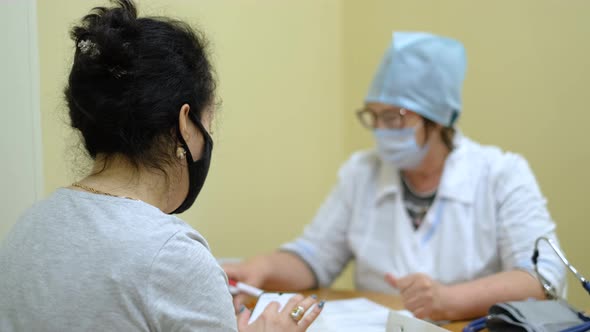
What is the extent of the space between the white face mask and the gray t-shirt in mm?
1118

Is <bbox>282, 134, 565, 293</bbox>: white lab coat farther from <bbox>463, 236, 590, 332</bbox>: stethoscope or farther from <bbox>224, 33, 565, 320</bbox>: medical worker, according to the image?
<bbox>463, 236, 590, 332</bbox>: stethoscope

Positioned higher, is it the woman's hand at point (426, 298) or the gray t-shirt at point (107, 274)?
the gray t-shirt at point (107, 274)

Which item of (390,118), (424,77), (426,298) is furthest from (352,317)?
(424,77)

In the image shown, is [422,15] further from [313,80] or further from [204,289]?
[204,289]

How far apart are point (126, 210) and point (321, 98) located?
69.6 inches

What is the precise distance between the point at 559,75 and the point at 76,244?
1.74 meters

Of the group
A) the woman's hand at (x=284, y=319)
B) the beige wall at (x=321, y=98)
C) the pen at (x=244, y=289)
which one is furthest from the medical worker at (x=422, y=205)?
the woman's hand at (x=284, y=319)

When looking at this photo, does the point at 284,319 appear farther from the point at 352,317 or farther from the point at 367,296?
the point at 367,296

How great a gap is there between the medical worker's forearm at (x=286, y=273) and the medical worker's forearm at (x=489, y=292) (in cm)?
58

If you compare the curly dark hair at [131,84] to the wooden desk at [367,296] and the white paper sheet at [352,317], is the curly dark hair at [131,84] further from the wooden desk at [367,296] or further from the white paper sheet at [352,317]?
the wooden desk at [367,296]

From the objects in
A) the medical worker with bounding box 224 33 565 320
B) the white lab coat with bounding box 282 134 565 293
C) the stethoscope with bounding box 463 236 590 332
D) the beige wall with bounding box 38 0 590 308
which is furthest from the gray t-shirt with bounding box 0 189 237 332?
the white lab coat with bounding box 282 134 565 293

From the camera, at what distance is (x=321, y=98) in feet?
8.61

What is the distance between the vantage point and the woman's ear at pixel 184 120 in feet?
3.27

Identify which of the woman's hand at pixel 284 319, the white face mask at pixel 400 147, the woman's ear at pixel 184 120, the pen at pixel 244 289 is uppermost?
the woman's ear at pixel 184 120
